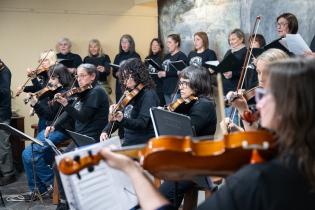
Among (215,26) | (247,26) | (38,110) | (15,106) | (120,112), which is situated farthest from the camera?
(15,106)

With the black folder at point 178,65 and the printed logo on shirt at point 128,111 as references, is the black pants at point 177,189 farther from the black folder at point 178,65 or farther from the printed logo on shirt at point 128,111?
the black folder at point 178,65

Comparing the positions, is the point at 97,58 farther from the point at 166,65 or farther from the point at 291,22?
the point at 291,22

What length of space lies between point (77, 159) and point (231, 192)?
1.82 ft

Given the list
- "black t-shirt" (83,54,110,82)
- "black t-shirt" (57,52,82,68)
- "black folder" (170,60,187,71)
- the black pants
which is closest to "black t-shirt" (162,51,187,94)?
"black folder" (170,60,187,71)

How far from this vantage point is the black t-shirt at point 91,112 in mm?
4426

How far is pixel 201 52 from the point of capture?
20.5ft

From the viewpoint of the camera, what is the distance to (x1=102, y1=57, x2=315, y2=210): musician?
1.34 m

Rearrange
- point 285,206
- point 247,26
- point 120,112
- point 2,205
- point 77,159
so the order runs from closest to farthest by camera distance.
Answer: point 285,206 → point 77,159 → point 120,112 → point 2,205 → point 247,26

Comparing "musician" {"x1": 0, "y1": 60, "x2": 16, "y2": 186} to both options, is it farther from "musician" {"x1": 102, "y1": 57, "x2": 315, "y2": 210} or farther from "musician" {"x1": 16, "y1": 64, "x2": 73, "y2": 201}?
"musician" {"x1": 102, "y1": 57, "x2": 315, "y2": 210}

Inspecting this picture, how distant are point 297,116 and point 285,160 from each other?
129mm

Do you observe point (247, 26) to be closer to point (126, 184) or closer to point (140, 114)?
point (140, 114)

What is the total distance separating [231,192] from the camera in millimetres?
1373

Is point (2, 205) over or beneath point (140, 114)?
beneath

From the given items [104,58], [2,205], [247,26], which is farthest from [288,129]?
[104,58]
